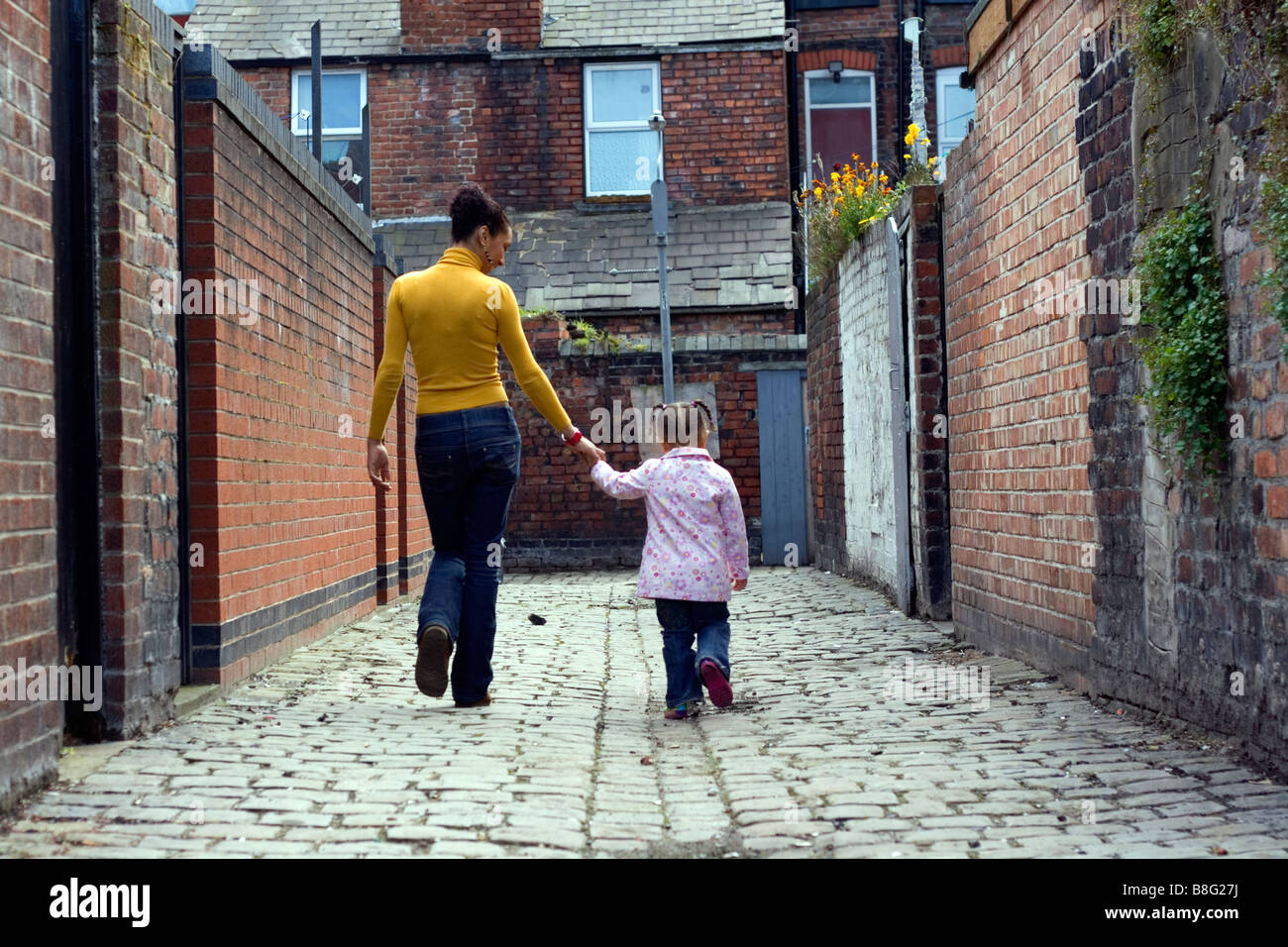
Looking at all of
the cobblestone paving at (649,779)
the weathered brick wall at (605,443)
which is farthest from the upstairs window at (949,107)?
the cobblestone paving at (649,779)

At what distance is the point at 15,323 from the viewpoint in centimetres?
382

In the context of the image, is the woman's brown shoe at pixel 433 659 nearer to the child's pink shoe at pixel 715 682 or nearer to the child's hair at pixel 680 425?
the child's pink shoe at pixel 715 682

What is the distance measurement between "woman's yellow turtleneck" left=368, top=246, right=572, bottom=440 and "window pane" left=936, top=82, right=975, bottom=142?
15.3 meters

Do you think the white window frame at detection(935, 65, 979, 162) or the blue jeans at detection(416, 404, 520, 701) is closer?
the blue jeans at detection(416, 404, 520, 701)

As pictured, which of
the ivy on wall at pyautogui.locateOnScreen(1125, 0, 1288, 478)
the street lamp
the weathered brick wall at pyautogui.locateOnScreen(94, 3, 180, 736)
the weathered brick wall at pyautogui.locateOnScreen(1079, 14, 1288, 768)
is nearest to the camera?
the ivy on wall at pyautogui.locateOnScreen(1125, 0, 1288, 478)

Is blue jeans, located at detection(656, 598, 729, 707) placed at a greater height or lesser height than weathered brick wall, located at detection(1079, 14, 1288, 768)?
lesser

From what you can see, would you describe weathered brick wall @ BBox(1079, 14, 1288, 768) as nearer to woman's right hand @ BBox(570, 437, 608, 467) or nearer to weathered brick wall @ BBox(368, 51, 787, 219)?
woman's right hand @ BBox(570, 437, 608, 467)

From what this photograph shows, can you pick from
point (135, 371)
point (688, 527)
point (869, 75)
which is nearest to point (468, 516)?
point (688, 527)

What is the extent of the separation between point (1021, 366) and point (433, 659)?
3.13m

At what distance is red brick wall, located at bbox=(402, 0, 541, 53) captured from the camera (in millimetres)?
18188

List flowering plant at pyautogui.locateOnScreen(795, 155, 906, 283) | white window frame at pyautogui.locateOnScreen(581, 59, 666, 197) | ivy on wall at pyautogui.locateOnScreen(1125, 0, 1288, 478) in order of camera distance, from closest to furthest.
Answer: ivy on wall at pyautogui.locateOnScreen(1125, 0, 1288, 478)
flowering plant at pyautogui.locateOnScreen(795, 155, 906, 283)
white window frame at pyautogui.locateOnScreen(581, 59, 666, 197)

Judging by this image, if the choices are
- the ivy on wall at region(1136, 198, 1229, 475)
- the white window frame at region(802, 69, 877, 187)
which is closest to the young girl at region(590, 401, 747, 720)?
the ivy on wall at region(1136, 198, 1229, 475)

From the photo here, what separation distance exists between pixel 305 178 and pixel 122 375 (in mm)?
3422

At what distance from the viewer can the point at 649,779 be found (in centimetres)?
442
